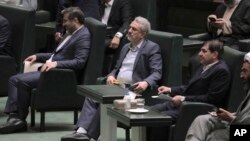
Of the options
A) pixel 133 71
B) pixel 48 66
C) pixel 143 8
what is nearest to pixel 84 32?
pixel 48 66

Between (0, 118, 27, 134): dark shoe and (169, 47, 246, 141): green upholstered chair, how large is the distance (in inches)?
72.3

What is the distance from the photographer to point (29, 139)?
7297 mm

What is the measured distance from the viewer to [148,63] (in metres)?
7.05

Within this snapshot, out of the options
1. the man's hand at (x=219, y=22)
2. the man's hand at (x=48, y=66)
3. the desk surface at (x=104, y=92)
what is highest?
the man's hand at (x=219, y=22)

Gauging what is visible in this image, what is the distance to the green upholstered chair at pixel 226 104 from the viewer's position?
614cm

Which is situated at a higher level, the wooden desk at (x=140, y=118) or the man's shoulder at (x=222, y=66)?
the man's shoulder at (x=222, y=66)

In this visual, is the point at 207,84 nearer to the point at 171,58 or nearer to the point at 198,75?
the point at 198,75

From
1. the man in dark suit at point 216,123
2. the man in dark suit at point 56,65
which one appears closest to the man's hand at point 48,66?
the man in dark suit at point 56,65

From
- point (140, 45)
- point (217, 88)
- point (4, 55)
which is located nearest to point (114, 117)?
point (217, 88)

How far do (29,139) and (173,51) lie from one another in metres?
1.49

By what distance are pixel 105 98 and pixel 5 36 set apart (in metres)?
2.29

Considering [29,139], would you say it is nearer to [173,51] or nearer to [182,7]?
[173,51]

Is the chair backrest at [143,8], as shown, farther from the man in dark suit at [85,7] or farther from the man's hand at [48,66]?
the man's hand at [48,66]

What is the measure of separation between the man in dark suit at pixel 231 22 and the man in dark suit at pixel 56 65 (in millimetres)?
1350
